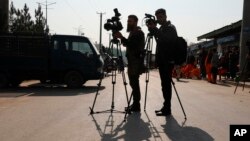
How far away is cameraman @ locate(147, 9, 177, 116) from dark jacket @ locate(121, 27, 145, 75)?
0.48 m

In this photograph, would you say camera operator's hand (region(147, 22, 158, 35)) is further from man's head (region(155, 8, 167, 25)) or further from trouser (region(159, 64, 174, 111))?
trouser (region(159, 64, 174, 111))

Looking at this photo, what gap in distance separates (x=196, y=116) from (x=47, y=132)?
3.42 metres

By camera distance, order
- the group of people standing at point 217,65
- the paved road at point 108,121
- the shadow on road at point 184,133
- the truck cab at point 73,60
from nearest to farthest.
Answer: the shadow on road at point 184,133, the paved road at point 108,121, the truck cab at point 73,60, the group of people standing at point 217,65

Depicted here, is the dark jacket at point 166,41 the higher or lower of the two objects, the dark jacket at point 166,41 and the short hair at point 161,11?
the lower

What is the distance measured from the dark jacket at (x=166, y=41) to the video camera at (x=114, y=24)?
27.7 inches

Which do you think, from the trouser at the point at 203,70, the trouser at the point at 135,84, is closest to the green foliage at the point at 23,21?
the trouser at the point at 203,70

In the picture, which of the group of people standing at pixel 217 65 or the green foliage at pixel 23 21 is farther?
the green foliage at pixel 23 21

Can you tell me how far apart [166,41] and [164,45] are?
0.09 metres

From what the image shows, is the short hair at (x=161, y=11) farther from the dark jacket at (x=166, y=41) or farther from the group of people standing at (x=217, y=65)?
the group of people standing at (x=217, y=65)

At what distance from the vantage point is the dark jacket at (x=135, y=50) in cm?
1035

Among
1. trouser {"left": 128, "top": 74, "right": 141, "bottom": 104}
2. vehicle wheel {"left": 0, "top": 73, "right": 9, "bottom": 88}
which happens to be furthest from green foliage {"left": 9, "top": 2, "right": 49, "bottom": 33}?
trouser {"left": 128, "top": 74, "right": 141, "bottom": 104}

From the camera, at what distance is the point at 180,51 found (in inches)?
388

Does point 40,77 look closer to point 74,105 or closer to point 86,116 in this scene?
point 74,105

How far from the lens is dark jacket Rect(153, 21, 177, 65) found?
388 inches
